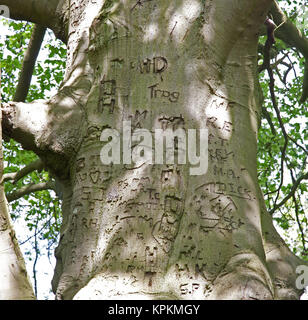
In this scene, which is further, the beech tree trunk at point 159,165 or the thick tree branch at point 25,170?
the thick tree branch at point 25,170

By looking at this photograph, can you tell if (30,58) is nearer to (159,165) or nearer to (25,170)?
(25,170)

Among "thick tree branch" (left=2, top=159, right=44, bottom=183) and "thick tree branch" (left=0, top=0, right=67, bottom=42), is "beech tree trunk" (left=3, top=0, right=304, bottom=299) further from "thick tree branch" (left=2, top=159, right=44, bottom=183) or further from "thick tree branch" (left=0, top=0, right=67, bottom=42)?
"thick tree branch" (left=2, top=159, right=44, bottom=183)

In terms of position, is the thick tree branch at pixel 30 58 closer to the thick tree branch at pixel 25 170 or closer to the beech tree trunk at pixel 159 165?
the thick tree branch at pixel 25 170

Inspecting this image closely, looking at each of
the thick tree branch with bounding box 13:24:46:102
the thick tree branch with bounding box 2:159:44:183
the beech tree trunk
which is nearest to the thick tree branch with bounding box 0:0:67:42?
the beech tree trunk

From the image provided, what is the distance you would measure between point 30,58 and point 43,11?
1902mm

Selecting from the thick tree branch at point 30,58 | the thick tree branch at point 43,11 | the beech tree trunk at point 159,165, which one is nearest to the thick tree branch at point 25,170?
the thick tree branch at point 30,58

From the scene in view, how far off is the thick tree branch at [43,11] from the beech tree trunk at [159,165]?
53 cm

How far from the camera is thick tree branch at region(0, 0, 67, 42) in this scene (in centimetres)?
388

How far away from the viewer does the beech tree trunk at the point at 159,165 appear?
245 centimetres

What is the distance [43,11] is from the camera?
389cm

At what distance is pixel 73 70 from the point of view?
3299 mm

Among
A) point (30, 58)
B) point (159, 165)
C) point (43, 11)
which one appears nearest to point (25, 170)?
point (30, 58)
